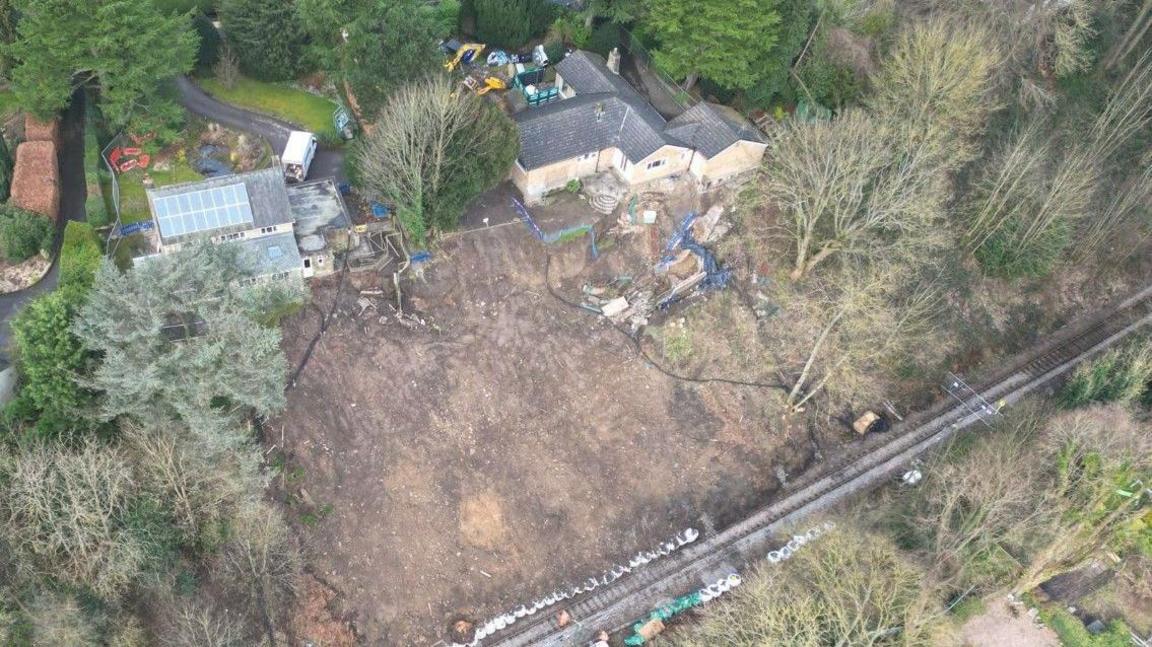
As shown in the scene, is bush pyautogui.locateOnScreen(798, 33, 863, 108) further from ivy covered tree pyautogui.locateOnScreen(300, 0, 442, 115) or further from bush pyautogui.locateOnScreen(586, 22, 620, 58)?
ivy covered tree pyautogui.locateOnScreen(300, 0, 442, 115)

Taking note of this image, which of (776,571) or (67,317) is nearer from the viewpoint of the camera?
(67,317)

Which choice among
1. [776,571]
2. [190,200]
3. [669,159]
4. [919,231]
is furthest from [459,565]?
[919,231]

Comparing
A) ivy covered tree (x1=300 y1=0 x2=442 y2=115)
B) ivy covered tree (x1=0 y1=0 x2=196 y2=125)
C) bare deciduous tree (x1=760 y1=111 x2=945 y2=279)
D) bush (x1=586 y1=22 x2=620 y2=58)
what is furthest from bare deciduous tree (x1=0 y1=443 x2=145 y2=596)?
bush (x1=586 y1=22 x2=620 y2=58)

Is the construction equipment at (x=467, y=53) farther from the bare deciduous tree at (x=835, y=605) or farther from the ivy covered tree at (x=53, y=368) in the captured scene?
the bare deciduous tree at (x=835, y=605)

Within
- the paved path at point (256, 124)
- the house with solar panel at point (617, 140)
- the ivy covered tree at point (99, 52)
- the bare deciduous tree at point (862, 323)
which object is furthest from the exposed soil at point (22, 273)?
the bare deciduous tree at point (862, 323)

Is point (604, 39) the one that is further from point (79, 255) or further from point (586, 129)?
point (79, 255)

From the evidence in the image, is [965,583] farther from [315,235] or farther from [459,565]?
[315,235]
